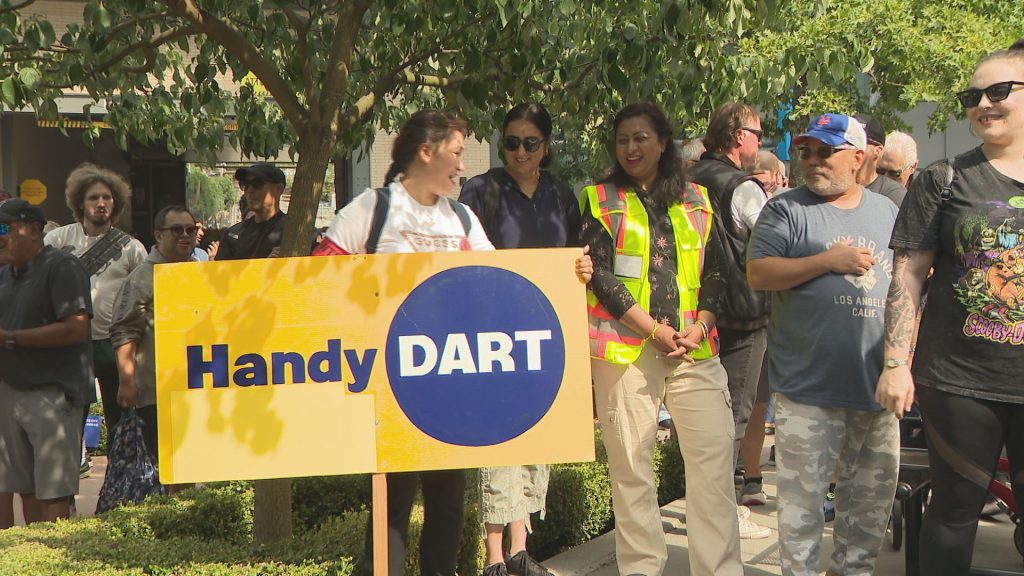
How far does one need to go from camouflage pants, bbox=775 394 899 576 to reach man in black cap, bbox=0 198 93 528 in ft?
11.6

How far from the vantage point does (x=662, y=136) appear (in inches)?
197

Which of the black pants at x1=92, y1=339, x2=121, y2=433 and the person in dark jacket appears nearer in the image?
the person in dark jacket

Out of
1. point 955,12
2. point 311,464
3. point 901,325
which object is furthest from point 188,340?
point 955,12

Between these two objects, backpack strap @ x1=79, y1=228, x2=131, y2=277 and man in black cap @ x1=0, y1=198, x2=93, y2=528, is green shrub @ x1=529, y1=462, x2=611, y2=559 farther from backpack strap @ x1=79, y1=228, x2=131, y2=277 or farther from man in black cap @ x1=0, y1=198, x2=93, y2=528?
backpack strap @ x1=79, y1=228, x2=131, y2=277

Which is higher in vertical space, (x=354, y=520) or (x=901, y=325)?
(x=901, y=325)

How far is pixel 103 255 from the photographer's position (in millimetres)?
7250

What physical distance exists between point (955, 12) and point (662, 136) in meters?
10.2

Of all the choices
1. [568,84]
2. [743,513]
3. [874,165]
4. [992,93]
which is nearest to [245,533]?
[743,513]

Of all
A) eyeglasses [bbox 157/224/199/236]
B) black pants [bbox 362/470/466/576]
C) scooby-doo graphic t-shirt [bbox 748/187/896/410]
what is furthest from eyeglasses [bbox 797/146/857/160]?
eyeglasses [bbox 157/224/199/236]

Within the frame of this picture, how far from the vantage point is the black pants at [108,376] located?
720 cm

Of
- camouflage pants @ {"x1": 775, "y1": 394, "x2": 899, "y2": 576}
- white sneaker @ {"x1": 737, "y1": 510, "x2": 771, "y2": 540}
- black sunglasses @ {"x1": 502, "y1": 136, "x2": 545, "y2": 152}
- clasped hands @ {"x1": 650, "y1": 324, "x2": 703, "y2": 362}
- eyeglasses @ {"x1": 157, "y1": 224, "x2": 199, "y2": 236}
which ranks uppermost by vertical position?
black sunglasses @ {"x1": 502, "y1": 136, "x2": 545, "y2": 152}

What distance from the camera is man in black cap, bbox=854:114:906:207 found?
5.44 meters

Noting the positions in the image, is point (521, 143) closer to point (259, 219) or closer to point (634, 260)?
point (634, 260)

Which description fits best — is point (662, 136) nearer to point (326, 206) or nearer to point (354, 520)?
point (354, 520)
